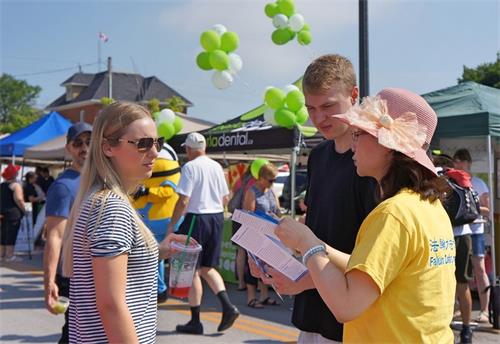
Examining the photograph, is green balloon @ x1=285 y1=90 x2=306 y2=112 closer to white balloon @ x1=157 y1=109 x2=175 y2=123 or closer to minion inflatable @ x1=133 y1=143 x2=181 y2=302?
→ minion inflatable @ x1=133 y1=143 x2=181 y2=302

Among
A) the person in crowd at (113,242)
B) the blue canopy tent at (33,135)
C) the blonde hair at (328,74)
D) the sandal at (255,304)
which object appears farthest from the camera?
the blue canopy tent at (33,135)

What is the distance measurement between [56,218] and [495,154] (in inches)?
268

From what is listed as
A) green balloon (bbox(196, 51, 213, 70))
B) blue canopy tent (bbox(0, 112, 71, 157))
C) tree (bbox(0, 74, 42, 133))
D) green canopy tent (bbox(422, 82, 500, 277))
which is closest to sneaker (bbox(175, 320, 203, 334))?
green canopy tent (bbox(422, 82, 500, 277))

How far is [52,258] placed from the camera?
14.1 ft

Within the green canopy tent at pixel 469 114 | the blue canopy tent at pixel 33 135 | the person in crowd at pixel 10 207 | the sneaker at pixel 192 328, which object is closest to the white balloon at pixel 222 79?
the green canopy tent at pixel 469 114

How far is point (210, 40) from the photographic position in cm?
876

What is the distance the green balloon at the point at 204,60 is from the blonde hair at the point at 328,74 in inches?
248

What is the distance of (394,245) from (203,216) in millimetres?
5382

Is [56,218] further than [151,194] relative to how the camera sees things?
No

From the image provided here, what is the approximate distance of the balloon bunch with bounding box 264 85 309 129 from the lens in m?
8.41

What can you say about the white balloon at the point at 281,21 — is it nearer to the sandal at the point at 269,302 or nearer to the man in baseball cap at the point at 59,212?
the sandal at the point at 269,302

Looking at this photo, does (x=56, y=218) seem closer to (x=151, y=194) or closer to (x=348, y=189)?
(x=348, y=189)

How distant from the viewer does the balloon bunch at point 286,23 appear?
911 centimetres

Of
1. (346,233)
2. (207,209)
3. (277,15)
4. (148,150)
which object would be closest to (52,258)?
(148,150)
